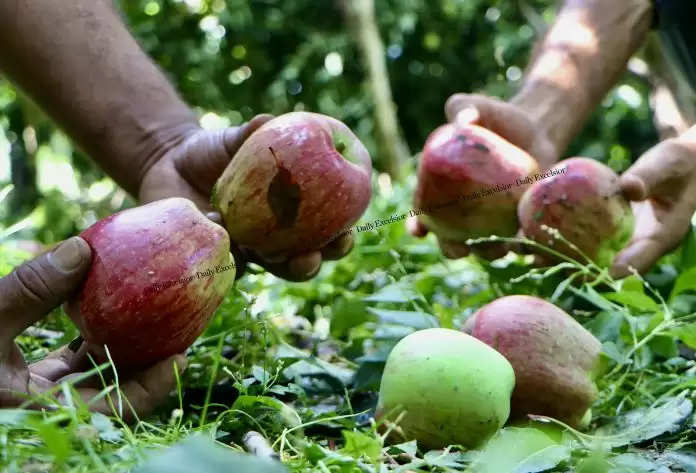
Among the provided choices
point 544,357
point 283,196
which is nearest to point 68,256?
point 283,196

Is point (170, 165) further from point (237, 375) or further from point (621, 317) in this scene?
point (621, 317)

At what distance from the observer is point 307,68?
217 inches

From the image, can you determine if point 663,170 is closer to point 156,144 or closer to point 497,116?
point 497,116

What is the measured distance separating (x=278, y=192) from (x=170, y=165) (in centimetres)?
31

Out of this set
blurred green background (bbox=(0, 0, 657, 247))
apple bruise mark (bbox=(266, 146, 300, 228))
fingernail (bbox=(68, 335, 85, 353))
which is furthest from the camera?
blurred green background (bbox=(0, 0, 657, 247))

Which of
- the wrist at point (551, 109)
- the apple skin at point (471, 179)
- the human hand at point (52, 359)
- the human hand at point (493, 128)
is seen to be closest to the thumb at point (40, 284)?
the human hand at point (52, 359)

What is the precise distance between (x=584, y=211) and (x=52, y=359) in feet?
2.97

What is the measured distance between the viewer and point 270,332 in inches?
47.1

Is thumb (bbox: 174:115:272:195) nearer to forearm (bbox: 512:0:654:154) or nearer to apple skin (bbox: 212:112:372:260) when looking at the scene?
apple skin (bbox: 212:112:372:260)

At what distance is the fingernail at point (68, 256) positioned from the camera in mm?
853

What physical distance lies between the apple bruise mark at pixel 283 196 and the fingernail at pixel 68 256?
0.29 metres

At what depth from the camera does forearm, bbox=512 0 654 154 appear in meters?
2.00

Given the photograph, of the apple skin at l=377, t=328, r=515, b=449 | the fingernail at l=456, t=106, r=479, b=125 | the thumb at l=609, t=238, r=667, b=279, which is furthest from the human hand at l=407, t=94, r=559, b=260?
the apple skin at l=377, t=328, r=515, b=449

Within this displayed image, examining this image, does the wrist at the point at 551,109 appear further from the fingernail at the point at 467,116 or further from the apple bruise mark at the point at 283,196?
the apple bruise mark at the point at 283,196
